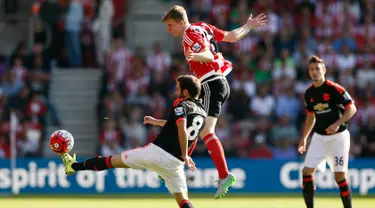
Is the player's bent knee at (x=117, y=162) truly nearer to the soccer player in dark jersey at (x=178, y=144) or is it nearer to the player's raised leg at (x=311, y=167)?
the soccer player in dark jersey at (x=178, y=144)

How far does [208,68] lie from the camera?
465 inches

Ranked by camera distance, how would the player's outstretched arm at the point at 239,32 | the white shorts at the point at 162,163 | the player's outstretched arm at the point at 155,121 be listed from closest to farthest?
the white shorts at the point at 162,163
the player's outstretched arm at the point at 155,121
the player's outstretched arm at the point at 239,32

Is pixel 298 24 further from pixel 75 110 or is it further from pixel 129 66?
pixel 75 110

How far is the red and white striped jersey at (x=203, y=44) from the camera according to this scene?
1141cm

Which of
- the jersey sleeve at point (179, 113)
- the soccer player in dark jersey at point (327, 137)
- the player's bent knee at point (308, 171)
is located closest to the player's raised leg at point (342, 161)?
the soccer player in dark jersey at point (327, 137)

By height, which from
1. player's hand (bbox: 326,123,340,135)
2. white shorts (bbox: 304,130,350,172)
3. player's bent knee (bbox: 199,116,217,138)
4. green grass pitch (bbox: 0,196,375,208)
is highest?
player's bent knee (bbox: 199,116,217,138)

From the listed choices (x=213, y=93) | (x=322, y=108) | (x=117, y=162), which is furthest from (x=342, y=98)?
(x=117, y=162)

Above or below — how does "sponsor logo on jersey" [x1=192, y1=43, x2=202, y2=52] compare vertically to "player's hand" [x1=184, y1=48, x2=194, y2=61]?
above

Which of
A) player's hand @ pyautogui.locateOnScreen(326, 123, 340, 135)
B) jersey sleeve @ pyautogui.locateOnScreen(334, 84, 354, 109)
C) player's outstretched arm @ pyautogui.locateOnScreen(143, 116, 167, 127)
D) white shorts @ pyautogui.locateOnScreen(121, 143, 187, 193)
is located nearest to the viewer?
white shorts @ pyautogui.locateOnScreen(121, 143, 187, 193)

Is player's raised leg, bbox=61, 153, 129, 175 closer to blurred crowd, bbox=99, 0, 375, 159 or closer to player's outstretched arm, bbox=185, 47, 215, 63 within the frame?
player's outstretched arm, bbox=185, 47, 215, 63

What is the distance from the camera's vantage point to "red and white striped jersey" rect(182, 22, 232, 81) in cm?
1141

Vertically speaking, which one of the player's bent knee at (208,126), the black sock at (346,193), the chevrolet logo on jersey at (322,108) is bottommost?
the black sock at (346,193)

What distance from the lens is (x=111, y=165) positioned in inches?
435

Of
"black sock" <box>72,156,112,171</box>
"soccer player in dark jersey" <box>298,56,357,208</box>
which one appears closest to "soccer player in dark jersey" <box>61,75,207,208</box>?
"black sock" <box>72,156,112,171</box>
